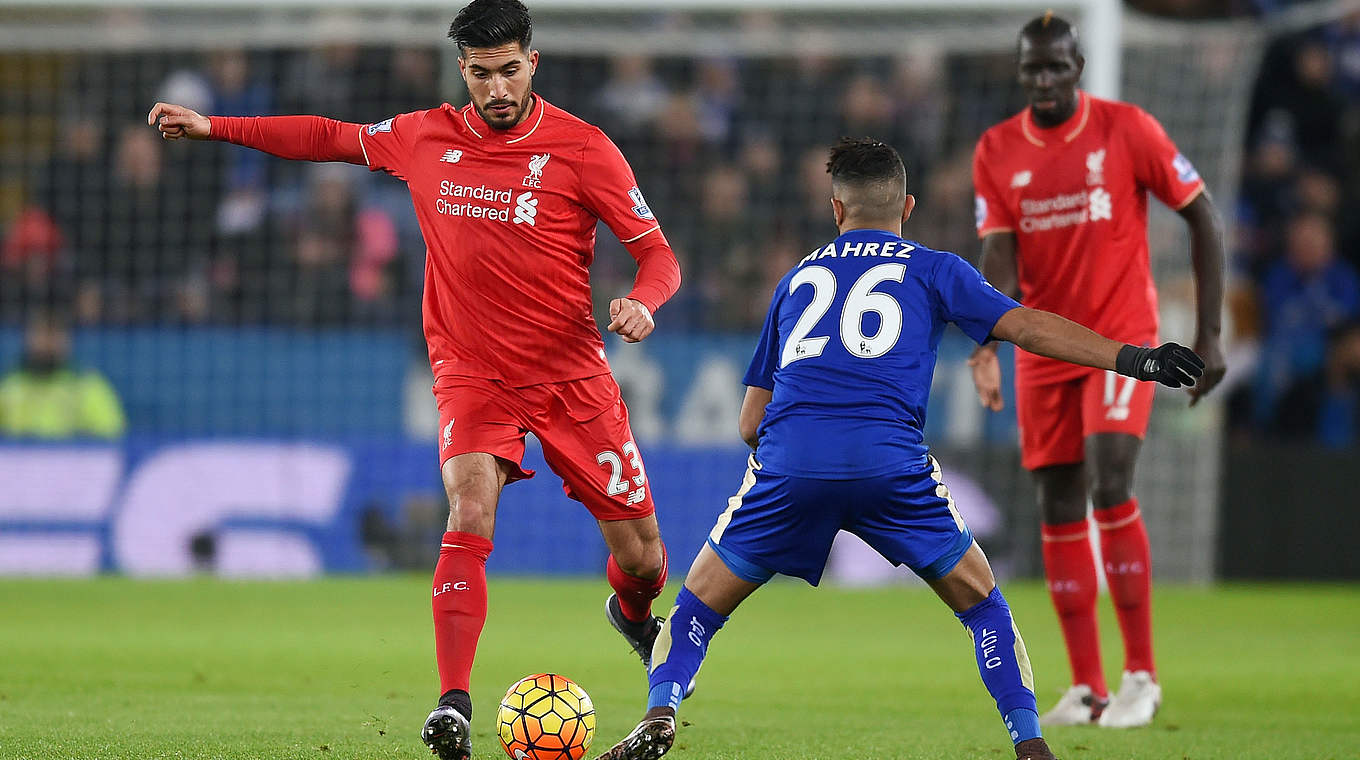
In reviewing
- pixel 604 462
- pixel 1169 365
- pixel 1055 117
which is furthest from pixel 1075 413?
pixel 1169 365

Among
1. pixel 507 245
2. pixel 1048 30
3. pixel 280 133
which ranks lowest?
pixel 507 245

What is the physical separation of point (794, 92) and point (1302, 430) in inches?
204

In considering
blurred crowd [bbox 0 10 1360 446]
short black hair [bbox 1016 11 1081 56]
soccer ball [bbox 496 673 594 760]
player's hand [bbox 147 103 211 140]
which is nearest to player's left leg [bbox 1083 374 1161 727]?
short black hair [bbox 1016 11 1081 56]

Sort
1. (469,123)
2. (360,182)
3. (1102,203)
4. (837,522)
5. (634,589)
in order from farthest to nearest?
(360,182)
(1102,203)
(634,589)
(469,123)
(837,522)

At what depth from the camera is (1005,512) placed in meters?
12.6

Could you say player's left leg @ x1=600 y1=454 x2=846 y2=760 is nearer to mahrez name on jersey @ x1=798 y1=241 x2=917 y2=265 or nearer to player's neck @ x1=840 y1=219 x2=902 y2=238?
mahrez name on jersey @ x1=798 y1=241 x2=917 y2=265

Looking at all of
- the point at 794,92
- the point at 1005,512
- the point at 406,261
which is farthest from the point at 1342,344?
the point at 406,261

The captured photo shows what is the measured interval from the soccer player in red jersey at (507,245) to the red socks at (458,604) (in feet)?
0.69

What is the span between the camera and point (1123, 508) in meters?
6.43

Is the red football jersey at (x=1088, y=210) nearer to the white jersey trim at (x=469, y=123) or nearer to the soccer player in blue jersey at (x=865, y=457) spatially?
the soccer player in blue jersey at (x=865, y=457)

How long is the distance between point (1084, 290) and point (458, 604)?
2879 millimetres

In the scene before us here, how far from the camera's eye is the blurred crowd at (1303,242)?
14.1m

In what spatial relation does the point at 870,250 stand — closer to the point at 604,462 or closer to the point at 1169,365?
the point at 1169,365

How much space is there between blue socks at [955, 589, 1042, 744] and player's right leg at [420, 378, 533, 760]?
1.41 m
